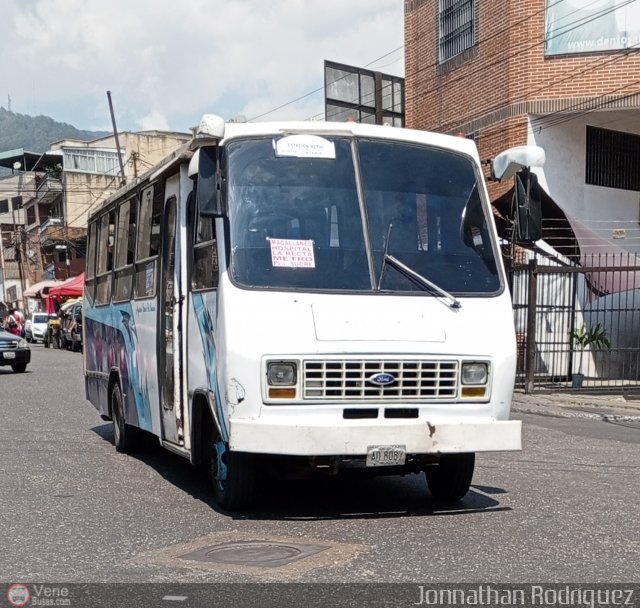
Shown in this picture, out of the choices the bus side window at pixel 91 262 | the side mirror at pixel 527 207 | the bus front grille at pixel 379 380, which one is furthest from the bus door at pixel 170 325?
the bus side window at pixel 91 262

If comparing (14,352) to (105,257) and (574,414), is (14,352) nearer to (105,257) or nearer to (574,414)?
(105,257)

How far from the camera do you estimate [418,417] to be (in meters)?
6.87

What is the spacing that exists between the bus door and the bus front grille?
1.93 meters

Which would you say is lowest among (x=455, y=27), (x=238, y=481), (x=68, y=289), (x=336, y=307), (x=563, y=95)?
(x=238, y=481)

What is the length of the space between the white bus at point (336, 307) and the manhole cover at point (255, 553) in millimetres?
647

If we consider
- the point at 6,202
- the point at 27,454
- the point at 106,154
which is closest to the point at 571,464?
the point at 27,454

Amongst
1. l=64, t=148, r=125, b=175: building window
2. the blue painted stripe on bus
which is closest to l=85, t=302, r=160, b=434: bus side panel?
the blue painted stripe on bus

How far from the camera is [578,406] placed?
16.1 metres

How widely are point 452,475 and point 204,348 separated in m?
2.21

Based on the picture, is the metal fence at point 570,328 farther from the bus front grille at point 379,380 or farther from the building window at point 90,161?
the building window at point 90,161

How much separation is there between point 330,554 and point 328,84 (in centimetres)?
2108

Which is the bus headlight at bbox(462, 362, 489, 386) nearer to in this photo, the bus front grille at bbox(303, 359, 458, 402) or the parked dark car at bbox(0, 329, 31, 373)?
the bus front grille at bbox(303, 359, 458, 402)

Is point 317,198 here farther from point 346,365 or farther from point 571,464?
point 571,464

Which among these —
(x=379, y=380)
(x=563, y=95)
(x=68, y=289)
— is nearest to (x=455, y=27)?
(x=563, y=95)
